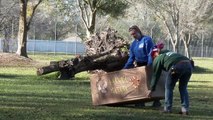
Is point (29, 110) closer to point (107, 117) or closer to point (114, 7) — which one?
point (107, 117)

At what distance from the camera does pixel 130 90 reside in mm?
12117

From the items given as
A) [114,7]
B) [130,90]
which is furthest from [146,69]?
[114,7]

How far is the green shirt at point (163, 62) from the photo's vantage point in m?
11.2

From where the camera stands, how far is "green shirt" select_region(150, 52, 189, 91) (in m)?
11.2

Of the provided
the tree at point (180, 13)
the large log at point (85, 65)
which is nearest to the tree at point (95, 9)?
the tree at point (180, 13)

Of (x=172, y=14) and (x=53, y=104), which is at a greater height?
(x=172, y=14)

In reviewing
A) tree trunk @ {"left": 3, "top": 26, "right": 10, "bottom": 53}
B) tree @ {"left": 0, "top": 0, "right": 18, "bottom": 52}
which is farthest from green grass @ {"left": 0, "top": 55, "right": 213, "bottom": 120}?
tree @ {"left": 0, "top": 0, "right": 18, "bottom": 52}

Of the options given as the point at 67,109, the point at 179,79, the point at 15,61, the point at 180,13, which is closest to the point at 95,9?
the point at 15,61

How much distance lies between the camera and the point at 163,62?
11.3 meters

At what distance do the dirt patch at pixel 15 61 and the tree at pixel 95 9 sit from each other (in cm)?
520

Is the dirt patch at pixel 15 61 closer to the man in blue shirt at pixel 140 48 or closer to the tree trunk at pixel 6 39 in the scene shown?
the tree trunk at pixel 6 39

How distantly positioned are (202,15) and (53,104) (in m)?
38.0

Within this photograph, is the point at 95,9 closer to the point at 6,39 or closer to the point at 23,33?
the point at 23,33

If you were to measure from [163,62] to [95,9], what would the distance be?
2991 centimetres
